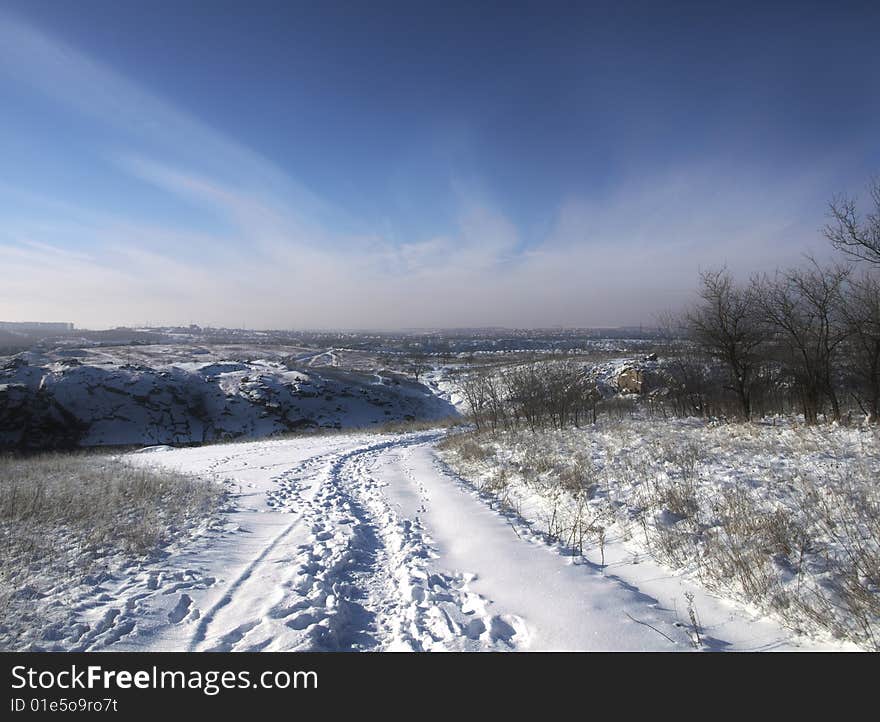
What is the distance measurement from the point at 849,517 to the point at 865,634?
8.65 feet

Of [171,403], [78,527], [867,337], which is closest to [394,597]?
[78,527]

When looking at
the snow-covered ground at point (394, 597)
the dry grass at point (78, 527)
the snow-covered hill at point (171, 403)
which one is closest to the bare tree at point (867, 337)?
the snow-covered ground at point (394, 597)

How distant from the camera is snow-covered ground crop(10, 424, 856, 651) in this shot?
367cm

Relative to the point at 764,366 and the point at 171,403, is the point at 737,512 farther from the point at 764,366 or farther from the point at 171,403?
the point at 171,403

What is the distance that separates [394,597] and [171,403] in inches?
2038

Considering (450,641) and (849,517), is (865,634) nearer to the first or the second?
(849,517)

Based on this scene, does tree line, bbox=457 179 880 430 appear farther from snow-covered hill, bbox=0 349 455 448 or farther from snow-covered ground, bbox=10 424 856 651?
snow-covered hill, bbox=0 349 455 448

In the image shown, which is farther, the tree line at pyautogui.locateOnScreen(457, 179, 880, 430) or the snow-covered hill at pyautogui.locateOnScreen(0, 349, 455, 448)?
the snow-covered hill at pyautogui.locateOnScreen(0, 349, 455, 448)

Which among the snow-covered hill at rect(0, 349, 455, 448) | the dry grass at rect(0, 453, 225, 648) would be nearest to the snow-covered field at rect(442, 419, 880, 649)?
the dry grass at rect(0, 453, 225, 648)

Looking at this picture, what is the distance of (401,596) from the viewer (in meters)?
4.67

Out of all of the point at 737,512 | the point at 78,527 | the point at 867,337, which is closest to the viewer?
the point at 737,512

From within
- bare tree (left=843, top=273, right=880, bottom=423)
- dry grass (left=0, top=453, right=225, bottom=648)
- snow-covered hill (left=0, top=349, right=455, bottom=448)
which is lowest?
snow-covered hill (left=0, top=349, right=455, bottom=448)

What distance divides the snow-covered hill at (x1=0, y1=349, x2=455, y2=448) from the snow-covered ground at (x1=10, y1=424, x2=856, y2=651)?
4205 centimetres
